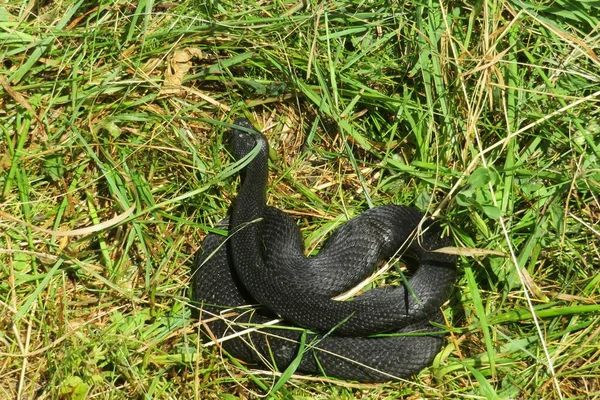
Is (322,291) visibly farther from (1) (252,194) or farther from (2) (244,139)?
(2) (244,139)

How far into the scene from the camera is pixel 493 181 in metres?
4.20

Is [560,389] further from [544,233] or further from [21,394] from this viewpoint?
[21,394]

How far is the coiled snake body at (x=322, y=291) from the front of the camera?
414cm

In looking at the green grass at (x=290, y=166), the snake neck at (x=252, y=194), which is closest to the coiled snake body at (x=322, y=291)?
the snake neck at (x=252, y=194)

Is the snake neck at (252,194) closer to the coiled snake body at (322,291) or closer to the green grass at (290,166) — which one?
the coiled snake body at (322,291)

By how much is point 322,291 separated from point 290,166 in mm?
947

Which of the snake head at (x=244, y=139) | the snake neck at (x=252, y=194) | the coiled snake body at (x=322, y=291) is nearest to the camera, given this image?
the coiled snake body at (x=322, y=291)

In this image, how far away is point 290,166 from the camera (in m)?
4.94

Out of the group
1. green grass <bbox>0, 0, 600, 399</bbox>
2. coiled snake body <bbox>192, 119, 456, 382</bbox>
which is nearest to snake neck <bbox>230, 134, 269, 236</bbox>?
coiled snake body <bbox>192, 119, 456, 382</bbox>

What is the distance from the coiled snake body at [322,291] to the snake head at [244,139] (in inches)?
2.3

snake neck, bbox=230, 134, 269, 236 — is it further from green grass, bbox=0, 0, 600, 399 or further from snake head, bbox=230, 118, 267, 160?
green grass, bbox=0, 0, 600, 399

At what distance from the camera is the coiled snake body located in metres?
4.14

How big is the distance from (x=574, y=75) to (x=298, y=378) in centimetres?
236

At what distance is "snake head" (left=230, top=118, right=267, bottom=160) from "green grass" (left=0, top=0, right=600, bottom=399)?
0.11 meters
